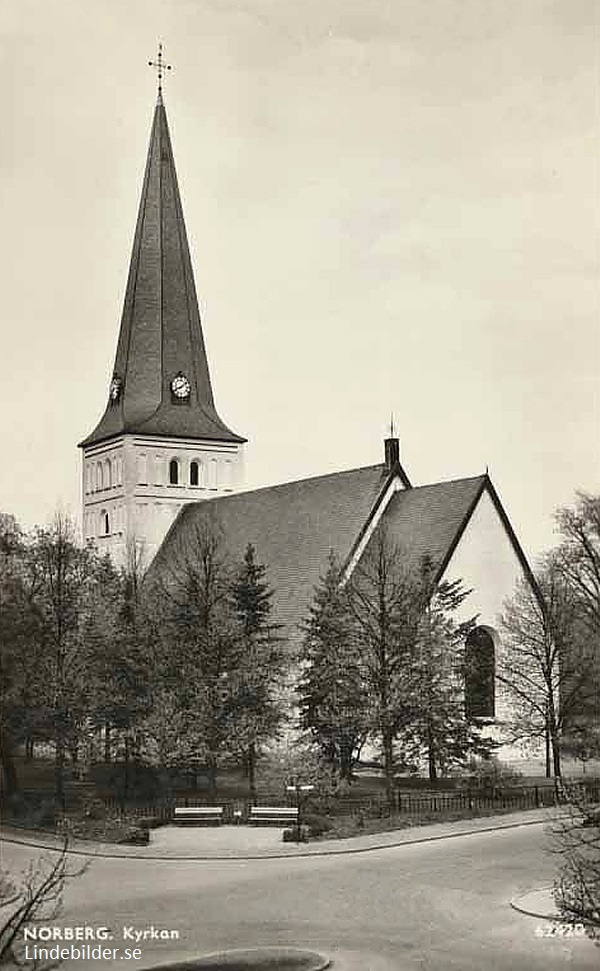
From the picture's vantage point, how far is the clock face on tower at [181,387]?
22.7 m

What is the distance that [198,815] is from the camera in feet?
42.5

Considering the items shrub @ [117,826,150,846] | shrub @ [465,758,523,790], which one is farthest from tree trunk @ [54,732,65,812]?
shrub @ [465,758,523,790]

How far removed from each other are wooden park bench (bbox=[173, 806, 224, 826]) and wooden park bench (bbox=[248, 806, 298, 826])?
1.56 feet

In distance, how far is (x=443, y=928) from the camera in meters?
8.88

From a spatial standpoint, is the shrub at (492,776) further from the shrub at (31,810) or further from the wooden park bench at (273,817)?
the shrub at (31,810)

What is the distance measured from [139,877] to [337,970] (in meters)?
2.34

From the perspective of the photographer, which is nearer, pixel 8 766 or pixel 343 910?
pixel 8 766

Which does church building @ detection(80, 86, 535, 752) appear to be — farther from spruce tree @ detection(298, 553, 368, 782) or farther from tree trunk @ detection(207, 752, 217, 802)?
tree trunk @ detection(207, 752, 217, 802)

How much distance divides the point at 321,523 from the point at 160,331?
20.8 feet

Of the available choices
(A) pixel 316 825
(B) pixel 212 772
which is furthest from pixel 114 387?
(A) pixel 316 825

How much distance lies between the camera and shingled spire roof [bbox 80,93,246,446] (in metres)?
11.2

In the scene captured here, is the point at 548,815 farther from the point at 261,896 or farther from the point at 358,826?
the point at 261,896

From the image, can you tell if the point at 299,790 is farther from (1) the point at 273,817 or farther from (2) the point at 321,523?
(2) the point at 321,523

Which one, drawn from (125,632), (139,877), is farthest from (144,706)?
(139,877)
